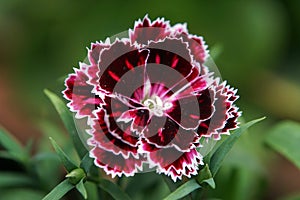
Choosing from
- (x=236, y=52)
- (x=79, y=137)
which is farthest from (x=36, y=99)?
(x=79, y=137)

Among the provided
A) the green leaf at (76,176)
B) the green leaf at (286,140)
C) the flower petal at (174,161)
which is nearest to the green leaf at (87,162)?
the green leaf at (76,176)

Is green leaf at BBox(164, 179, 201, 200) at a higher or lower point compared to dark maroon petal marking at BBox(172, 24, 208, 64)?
lower

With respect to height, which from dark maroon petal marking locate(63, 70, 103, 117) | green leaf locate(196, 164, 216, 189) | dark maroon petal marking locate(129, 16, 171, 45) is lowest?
green leaf locate(196, 164, 216, 189)

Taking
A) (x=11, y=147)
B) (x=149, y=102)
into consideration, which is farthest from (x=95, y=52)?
(x=11, y=147)

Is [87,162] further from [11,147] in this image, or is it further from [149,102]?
[11,147]

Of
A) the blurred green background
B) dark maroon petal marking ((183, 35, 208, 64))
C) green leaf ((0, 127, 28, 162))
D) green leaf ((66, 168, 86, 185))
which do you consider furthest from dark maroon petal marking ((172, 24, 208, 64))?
the blurred green background

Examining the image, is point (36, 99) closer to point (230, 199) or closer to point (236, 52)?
point (236, 52)

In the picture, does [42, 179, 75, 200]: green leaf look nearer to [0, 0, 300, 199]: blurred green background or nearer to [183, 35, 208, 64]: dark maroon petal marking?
[183, 35, 208, 64]: dark maroon petal marking
